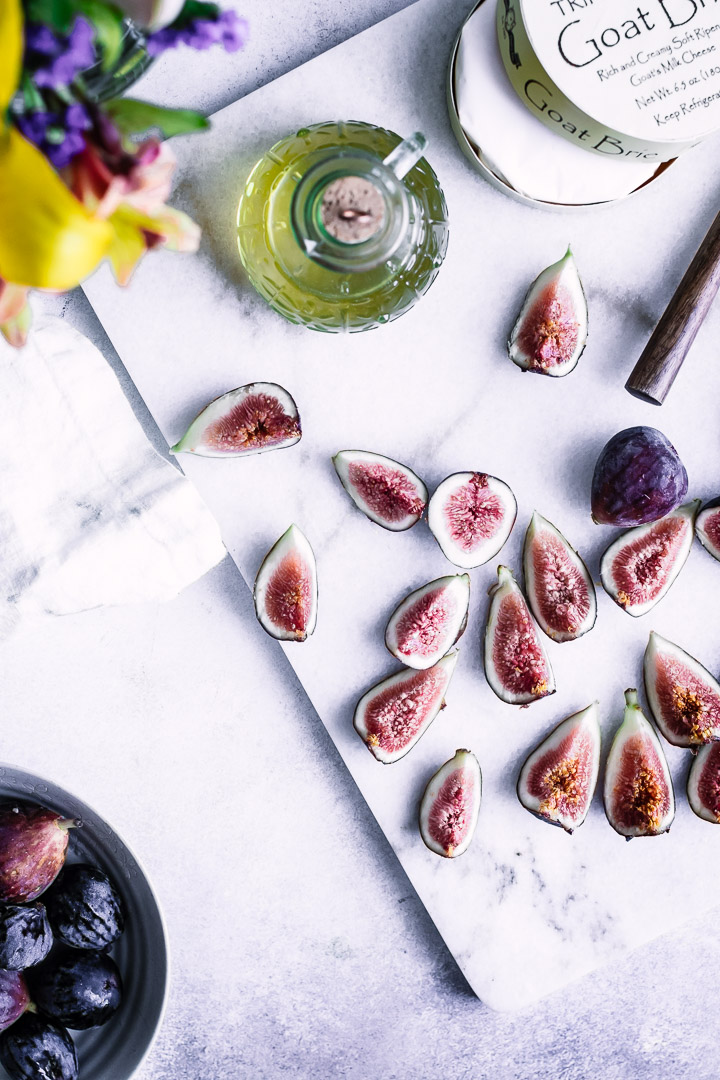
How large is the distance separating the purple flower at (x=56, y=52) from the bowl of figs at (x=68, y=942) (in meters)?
0.79

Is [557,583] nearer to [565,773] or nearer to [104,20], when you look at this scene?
[565,773]

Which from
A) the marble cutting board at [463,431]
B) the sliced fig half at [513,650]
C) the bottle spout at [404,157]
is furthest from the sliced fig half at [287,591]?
the bottle spout at [404,157]

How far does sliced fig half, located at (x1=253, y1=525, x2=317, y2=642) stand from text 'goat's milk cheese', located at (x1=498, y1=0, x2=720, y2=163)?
1.97ft

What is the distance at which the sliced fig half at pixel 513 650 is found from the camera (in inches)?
44.7

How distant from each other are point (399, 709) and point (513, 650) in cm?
17

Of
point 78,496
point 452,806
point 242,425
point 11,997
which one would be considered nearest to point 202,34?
point 242,425

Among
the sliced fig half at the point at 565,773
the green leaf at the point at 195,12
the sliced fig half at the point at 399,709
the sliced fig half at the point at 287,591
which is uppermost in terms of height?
the green leaf at the point at 195,12

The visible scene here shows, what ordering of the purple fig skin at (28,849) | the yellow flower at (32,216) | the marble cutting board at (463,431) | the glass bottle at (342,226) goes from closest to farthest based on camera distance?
1. the yellow flower at (32,216)
2. the glass bottle at (342,226)
3. the purple fig skin at (28,849)
4. the marble cutting board at (463,431)

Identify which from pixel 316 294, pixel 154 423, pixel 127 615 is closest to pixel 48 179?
pixel 316 294

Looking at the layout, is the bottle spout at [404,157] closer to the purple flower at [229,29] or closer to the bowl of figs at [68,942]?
the purple flower at [229,29]

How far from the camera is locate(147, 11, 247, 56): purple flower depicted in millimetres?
561

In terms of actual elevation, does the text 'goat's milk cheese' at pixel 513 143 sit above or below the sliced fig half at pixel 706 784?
above

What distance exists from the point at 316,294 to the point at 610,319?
1.33 ft

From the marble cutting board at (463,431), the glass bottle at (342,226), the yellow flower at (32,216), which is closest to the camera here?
the yellow flower at (32,216)
